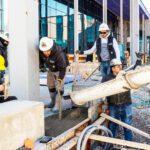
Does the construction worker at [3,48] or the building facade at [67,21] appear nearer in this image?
the construction worker at [3,48]

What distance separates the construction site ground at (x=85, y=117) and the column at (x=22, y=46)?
72 centimetres

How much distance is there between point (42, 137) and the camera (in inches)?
177

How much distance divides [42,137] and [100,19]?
97.9ft

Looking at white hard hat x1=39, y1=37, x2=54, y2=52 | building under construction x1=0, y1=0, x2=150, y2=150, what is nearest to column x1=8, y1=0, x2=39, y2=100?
building under construction x1=0, y1=0, x2=150, y2=150

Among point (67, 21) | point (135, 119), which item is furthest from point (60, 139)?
point (67, 21)

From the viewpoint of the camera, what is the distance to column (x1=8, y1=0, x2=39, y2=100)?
19.5 ft

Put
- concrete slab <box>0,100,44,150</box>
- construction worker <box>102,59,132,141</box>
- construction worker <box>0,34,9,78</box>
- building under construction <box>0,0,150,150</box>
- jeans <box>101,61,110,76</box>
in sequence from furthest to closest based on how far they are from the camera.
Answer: jeans <box>101,61,110,76</box>, construction worker <box>102,59,132,141</box>, construction worker <box>0,34,9,78</box>, building under construction <box>0,0,150,150</box>, concrete slab <box>0,100,44,150</box>

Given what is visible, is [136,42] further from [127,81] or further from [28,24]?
[127,81]

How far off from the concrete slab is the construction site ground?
2.13ft

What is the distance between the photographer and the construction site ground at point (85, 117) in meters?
5.45

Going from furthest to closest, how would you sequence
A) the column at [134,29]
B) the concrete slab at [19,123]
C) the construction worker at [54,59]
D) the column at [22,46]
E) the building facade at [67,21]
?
the column at [134,29]
the building facade at [67,21]
the construction worker at [54,59]
the column at [22,46]
the concrete slab at [19,123]

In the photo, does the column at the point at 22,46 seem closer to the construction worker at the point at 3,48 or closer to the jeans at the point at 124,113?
the construction worker at the point at 3,48

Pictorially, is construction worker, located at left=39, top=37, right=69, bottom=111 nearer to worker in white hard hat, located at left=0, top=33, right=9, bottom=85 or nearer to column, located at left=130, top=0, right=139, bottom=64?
worker in white hard hat, located at left=0, top=33, right=9, bottom=85

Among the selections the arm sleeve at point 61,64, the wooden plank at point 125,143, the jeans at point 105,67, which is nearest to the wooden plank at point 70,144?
the wooden plank at point 125,143
